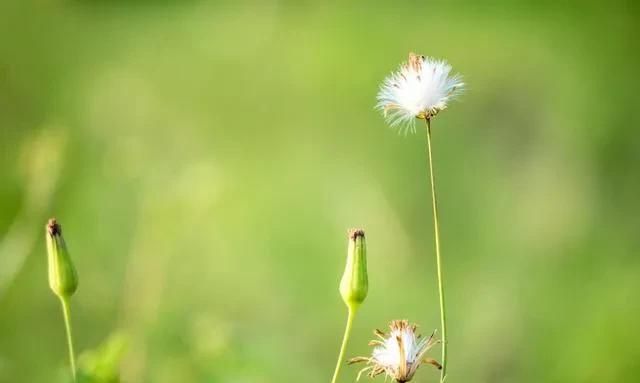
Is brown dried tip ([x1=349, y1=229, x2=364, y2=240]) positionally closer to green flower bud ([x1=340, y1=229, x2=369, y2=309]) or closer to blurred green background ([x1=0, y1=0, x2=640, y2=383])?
green flower bud ([x1=340, y1=229, x2=369, y2=309])

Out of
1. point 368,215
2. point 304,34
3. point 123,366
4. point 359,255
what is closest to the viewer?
point 359,255

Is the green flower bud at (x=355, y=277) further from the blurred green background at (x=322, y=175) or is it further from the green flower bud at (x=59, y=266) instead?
Answer: the blurred green background at (x=322, y=175)

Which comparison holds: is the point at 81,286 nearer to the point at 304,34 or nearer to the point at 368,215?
the point at 368,215

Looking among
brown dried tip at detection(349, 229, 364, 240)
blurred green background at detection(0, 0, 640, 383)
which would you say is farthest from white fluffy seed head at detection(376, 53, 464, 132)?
blurred green background at detection(0, 0, 640, 383)

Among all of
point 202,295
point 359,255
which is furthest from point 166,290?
point 359,255

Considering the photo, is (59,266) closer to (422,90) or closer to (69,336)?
(69,336)
